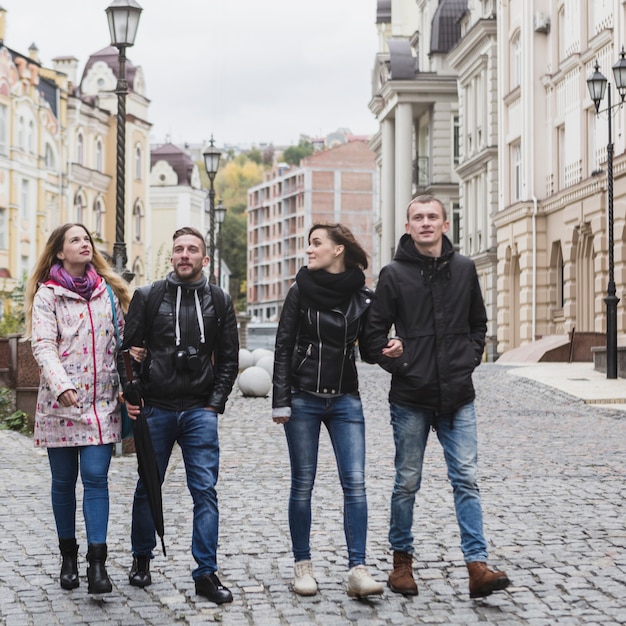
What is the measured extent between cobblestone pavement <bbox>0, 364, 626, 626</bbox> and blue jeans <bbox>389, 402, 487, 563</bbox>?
32 cm

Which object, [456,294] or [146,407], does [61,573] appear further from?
[456,294]

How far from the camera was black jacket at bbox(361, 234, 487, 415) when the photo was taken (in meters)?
6.61

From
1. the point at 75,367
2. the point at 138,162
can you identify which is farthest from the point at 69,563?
the point at 138,162

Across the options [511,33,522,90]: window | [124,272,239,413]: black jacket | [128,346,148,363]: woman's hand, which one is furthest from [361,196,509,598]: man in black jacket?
[511,33,522,90]: window

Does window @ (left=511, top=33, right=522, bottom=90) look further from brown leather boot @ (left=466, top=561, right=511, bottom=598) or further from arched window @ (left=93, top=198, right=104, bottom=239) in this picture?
brown leather boot @ (left=466, top=561, right=511, bottom=598)

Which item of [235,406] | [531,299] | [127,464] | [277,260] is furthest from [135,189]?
[277,260]

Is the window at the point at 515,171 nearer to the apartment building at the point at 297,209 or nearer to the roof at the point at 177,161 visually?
the roof at the point at 177,161

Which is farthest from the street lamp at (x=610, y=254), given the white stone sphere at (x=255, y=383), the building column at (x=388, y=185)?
the building column at (x=388, y=185)

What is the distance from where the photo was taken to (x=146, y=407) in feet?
22.1

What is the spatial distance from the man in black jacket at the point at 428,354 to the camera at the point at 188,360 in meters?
0.82

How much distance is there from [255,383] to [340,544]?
14.9 meters

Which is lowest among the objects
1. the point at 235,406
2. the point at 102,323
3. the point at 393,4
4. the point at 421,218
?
the point at 235,406

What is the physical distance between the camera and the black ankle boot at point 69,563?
269 inches

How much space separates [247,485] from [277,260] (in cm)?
16321
